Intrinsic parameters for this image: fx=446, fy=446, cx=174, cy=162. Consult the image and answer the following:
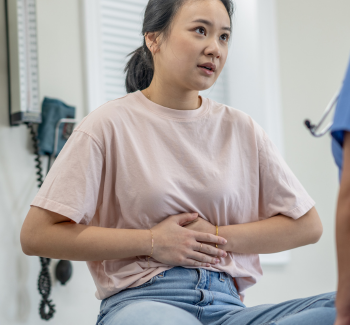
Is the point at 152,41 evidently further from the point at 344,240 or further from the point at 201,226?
the point at 344,240

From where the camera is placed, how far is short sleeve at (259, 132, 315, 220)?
1.15 metres

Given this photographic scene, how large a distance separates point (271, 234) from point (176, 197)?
0.89 feet

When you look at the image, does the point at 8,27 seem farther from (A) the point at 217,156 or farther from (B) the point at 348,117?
(B) the point at 348,117

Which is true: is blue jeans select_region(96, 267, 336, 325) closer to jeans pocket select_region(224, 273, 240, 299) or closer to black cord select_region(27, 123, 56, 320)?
jeans pocket select_region(224, 273, 240, 299)

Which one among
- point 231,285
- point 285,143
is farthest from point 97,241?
point 285,143

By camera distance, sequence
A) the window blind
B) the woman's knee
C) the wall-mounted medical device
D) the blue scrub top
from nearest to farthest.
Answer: the blue scrub top → the woman's knee → the wall-mounted medical device → the window blind

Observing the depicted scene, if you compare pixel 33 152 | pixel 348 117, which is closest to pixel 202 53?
pixel 348 117

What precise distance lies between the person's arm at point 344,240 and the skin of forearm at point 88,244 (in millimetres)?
523

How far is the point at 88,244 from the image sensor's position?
1.01 metres

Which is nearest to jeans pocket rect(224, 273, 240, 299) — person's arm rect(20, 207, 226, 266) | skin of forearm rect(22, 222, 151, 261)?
person's arm rect(20, 207, 226, 266)

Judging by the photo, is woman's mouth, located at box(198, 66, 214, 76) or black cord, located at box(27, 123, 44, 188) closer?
woman's mouth, located at box(198, 66, 214, 76)

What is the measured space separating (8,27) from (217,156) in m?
1.02

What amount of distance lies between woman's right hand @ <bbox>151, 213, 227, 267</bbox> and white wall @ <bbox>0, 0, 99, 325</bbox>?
0.86 meters

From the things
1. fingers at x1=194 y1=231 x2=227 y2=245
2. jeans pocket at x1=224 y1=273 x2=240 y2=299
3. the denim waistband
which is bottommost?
jeans pocket at x1=224 y1=273 x2=240 y2=299
